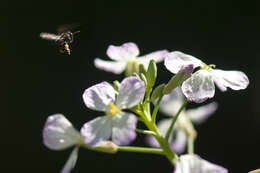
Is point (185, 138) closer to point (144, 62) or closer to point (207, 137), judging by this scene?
point (144, 62)

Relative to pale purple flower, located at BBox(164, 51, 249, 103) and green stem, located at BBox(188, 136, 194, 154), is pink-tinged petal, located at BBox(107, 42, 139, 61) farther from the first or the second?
green stem, located at BBox(188, 136, 194, 154)

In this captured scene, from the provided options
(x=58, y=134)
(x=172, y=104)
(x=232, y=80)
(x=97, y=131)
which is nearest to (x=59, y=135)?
(x=58, y=134)

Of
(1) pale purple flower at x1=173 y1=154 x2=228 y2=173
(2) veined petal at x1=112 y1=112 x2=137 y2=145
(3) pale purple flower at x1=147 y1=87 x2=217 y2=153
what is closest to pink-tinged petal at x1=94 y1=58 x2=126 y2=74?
(3) pale purple flower at x1=147 y1=87 x2=217 y2=153

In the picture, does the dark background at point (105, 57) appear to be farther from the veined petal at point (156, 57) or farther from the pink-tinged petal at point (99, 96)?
the pink-tinged petal at point (99, 96)

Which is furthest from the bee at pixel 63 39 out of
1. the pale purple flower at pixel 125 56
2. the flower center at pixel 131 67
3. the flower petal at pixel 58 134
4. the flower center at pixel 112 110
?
the flower center at pixel 112 110

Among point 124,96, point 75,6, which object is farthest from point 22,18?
point 124,96

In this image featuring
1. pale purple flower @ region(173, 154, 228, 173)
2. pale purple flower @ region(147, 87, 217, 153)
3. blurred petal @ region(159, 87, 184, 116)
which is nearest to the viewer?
pale purple flower @ region(173, 154, 228, 173)
